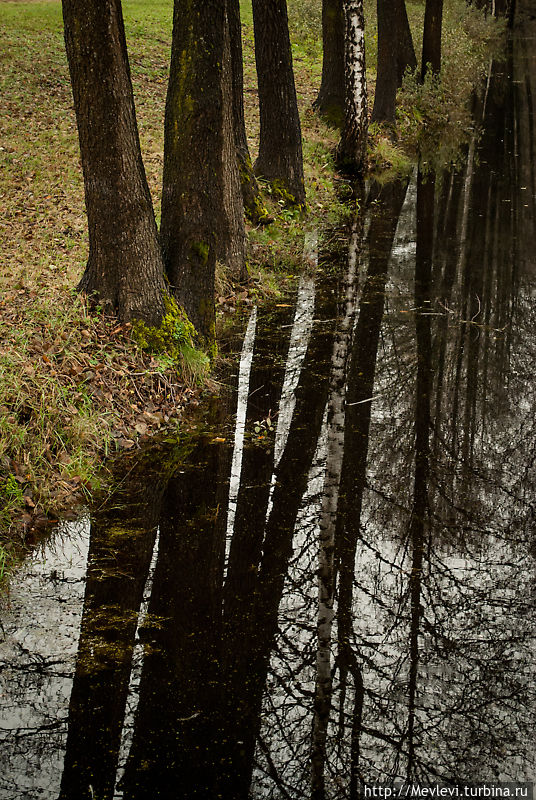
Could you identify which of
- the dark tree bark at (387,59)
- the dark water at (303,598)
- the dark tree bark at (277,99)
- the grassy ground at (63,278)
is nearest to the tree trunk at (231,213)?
the grassy ground at (63,278)

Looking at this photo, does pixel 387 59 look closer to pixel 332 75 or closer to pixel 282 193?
pixel 332 75

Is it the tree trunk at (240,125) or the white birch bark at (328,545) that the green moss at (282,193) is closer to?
the tree trunk at (240,125)

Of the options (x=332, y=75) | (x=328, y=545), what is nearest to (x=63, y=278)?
(x=328, y=545)

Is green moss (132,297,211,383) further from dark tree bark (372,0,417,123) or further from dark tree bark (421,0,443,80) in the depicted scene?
dark tree bark (421,0,443,80)

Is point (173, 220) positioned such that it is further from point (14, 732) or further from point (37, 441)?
point (14, 732)

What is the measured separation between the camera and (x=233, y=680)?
4422 millimetres

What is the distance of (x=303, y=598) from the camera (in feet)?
16.8

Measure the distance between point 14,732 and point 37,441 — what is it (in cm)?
274

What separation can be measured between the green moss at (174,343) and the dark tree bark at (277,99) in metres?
6.43

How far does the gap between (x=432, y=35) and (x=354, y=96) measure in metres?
8.92

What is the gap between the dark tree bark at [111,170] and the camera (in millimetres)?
7340

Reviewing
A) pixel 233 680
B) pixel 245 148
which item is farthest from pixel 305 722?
pixel 245 148

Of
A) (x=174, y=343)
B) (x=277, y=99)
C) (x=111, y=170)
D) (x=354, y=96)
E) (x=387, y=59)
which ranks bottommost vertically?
(x=174, y=343)

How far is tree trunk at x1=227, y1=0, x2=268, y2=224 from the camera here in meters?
12.1
